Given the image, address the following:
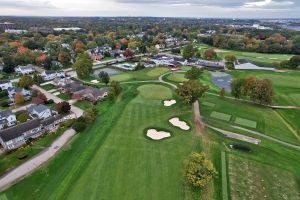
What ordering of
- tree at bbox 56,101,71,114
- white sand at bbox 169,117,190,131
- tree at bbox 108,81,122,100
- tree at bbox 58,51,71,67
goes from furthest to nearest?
tree at bbox 58,51,71,67 → tree at bbox 108,81,122,100 → tree at bbox 56,101,71,114 → white sand at bbox 169,117,190,131

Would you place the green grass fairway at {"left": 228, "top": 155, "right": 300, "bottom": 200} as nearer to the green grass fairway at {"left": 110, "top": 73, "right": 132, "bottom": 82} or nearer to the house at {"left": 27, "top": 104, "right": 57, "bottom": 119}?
the house at {"left": 27, "top": 104, "right": 57, "bottom": 119}

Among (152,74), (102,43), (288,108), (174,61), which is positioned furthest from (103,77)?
(102,43)

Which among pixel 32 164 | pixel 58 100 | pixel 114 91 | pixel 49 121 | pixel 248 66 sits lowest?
pixel 32 164

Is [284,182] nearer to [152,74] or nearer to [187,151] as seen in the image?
[187,151]

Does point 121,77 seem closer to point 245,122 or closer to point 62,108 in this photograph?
point 62,108

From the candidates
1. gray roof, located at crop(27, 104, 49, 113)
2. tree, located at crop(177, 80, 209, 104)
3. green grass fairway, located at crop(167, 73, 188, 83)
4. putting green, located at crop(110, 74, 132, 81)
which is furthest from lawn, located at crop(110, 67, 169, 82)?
gray roof, located at crop(27, 104, 49, 113)

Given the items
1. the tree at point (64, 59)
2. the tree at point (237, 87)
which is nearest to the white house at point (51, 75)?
the tree at point (64, 59)

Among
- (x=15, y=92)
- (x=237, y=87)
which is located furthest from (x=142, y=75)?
(x=15, y=92)
